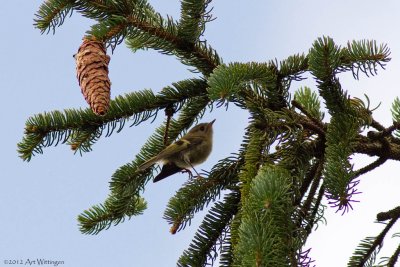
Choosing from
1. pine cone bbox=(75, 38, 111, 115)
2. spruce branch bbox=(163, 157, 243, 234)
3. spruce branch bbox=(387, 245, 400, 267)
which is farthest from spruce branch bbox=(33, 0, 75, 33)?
spruce branch bbox=(387, 245, 400, 267)

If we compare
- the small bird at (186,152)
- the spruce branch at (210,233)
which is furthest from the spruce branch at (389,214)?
the small bird at (186,152)

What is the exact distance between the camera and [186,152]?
200 inches

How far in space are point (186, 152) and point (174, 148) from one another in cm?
77

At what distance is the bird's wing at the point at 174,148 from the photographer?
3938 mm

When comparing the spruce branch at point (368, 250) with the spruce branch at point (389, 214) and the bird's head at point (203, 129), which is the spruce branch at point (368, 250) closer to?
the spruce branch at point (389, 214)

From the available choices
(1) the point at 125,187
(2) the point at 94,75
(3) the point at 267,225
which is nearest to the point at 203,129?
(1) the point at 125,187

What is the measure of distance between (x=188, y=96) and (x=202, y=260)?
1.00 meters

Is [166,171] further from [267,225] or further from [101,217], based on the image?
[267,225]

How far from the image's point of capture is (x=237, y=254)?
2383 mm


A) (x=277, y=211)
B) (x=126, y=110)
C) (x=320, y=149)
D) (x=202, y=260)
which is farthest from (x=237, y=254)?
(x=126, y=110)

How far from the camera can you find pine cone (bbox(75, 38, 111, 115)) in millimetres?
3281

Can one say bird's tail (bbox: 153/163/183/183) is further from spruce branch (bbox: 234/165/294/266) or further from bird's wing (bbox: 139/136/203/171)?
spruce branch (bbox: 234/165/294/266)

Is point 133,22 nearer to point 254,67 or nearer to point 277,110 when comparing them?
point 254,67

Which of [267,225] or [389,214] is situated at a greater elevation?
[389,214]
